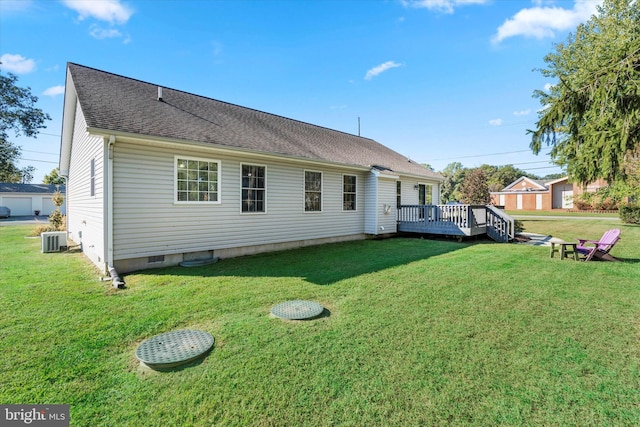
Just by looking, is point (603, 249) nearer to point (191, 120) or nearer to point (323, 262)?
point (323, 262)

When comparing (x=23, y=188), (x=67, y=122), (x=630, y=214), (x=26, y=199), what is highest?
(x=67, y=122)

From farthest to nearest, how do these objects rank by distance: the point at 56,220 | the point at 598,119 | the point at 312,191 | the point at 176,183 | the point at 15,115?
the point at 15,115, the point at 56,220, the point at 312,191, the point at 176,183, the point at 598,119

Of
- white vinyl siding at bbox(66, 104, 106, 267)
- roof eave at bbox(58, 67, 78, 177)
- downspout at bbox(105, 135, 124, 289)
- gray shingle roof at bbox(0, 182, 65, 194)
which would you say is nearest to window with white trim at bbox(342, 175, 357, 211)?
downspout at bbox(105, 135, 124, 289)

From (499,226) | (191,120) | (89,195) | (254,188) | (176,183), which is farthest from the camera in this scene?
(499,226)

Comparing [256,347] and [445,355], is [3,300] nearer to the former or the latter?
[256,347]

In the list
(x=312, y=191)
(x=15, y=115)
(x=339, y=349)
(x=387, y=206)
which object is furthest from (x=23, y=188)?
(x=339, y=349)

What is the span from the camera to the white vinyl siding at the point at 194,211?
20.0 ft

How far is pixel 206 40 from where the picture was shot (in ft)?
39.1

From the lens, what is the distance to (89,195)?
25.2ft

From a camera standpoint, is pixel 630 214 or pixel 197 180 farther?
pixel 630 214

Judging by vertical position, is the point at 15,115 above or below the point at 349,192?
above

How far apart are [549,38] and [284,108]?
1907 centimetres

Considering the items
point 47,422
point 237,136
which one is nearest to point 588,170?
point 47,422

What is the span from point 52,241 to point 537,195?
1833 inches
